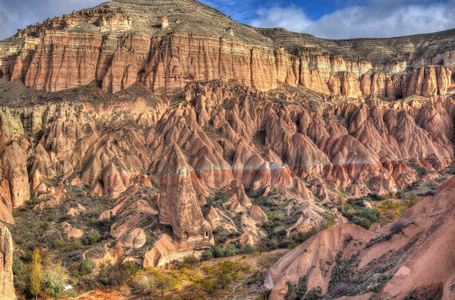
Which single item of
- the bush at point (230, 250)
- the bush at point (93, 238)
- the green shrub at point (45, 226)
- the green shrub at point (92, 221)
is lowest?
the bush at point (230, 250)

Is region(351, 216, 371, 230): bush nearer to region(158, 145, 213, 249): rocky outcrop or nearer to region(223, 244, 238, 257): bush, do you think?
region(223, 244, 238, 257): bush

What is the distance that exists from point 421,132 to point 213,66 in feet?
138

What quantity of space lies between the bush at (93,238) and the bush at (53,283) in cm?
604

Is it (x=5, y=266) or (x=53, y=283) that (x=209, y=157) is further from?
(x=5, y=266)

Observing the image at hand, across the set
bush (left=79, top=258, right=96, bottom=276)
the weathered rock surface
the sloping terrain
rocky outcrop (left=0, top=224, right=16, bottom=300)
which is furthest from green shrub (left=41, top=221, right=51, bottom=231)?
the weathered rock surface

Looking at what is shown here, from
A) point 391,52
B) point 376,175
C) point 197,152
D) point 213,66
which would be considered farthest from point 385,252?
point 391,52

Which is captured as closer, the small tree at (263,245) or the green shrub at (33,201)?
the small tree at (263,245)

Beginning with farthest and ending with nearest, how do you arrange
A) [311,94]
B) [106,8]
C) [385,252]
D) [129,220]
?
[311,94] < [106,8] < [129,220] < [385,252]

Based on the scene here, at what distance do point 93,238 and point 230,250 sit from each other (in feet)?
35.9

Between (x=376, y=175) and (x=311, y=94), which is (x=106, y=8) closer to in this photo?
(x=311, y=94)

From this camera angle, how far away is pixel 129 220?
88.2 ft

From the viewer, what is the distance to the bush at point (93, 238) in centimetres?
2519

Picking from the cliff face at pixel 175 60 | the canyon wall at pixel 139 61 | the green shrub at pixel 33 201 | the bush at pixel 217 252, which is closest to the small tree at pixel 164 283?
the bush at pixel 217 252

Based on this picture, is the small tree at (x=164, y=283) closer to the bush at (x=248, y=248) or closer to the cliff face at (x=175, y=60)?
the bush at (x=248, y=248)
